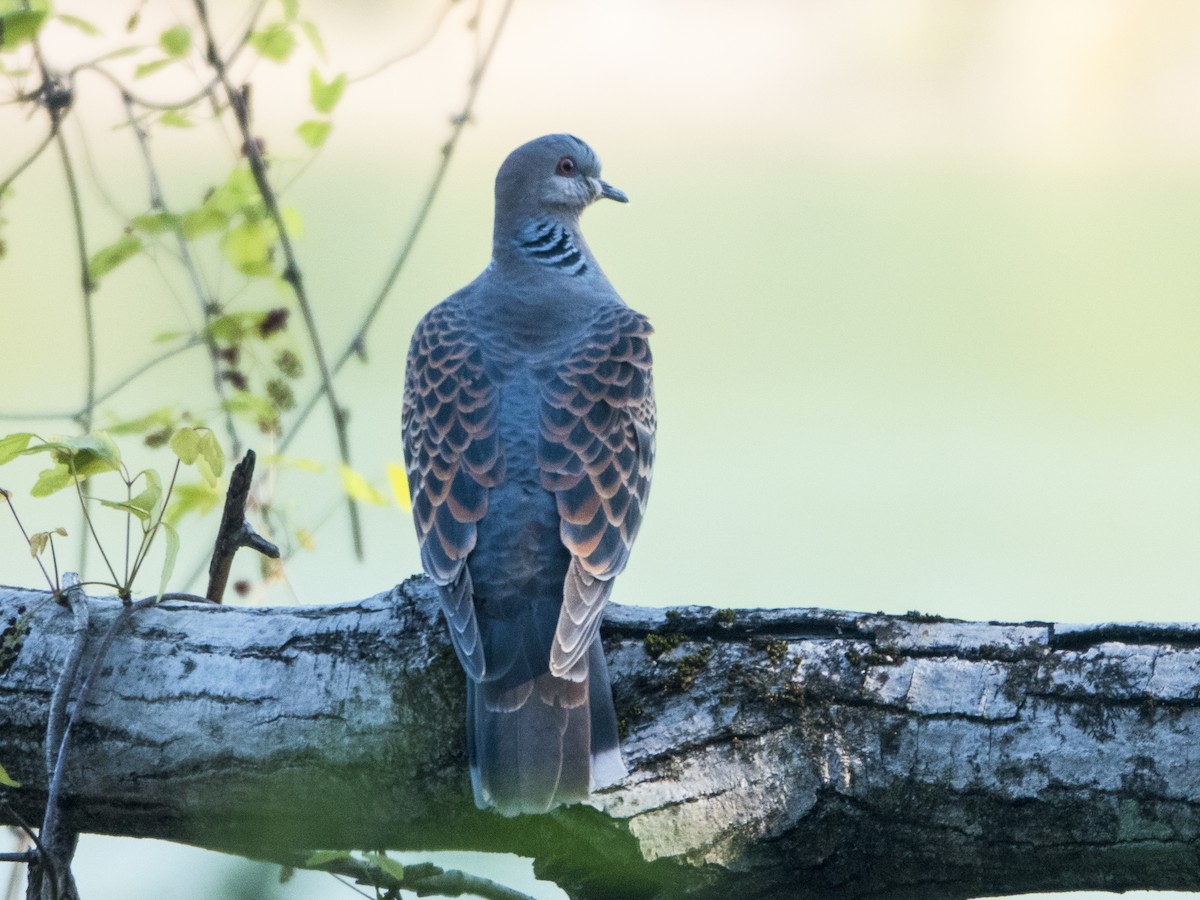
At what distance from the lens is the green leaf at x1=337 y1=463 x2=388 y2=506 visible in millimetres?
2811

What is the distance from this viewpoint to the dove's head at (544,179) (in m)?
3.86

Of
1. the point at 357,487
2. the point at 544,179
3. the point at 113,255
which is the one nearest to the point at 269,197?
the point at 113,255

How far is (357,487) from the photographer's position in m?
2.83

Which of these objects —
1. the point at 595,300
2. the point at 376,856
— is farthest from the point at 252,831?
the point at 595,300

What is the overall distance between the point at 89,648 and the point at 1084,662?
1.70m

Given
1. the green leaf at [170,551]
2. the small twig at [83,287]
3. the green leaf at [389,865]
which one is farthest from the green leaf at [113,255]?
the green leaf at [389,865]

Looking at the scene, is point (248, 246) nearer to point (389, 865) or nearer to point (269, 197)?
point (269, 197)

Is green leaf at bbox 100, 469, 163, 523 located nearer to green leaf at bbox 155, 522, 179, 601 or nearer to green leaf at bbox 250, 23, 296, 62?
green leaf at bbox 155, 522, 179, 601

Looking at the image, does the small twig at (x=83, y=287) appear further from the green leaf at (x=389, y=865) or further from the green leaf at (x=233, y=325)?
the green leaf at (x=389, y=865)

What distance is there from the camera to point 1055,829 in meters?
2.00

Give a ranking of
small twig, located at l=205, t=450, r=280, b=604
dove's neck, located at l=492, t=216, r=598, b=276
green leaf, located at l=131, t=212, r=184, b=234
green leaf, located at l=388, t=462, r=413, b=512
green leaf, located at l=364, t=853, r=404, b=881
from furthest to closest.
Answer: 1. dove's neck, located at l=492, t=216, r=598, b=276
2. green leaf, located at l=388, t=462, r=413, b=512
3. green leaf, located at l=131, t=212, r=184, b=234
4. small twig, located at l=205, t=450, r=280, b=604
5. green leaf, located at l=364, t=853, r=404, b=881

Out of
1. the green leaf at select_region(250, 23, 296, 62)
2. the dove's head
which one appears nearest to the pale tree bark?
the green leaf at select_region(250, 23, 296, 62)

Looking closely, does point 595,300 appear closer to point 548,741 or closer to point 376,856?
point 548,741

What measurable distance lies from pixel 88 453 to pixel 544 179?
210 centimetres
